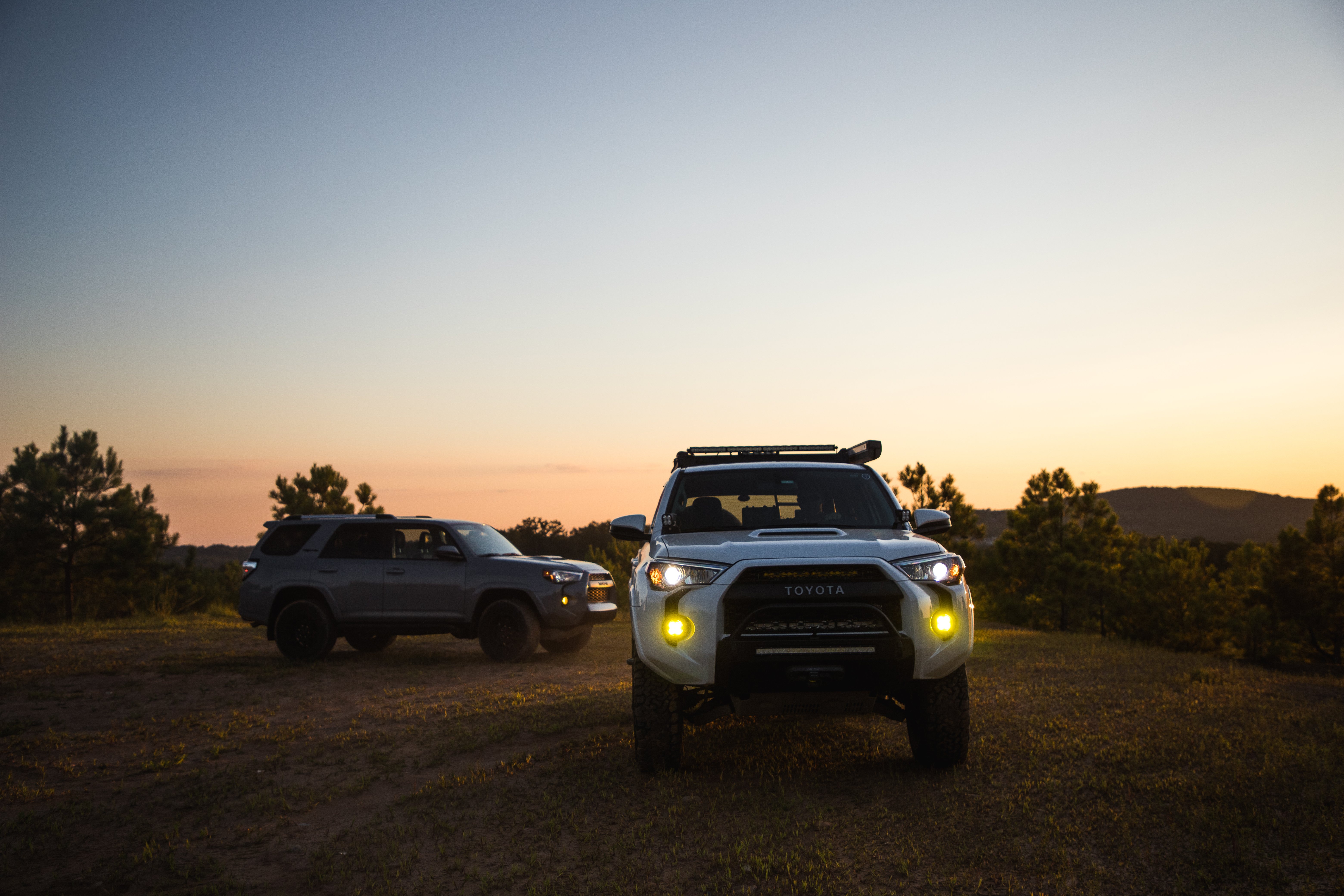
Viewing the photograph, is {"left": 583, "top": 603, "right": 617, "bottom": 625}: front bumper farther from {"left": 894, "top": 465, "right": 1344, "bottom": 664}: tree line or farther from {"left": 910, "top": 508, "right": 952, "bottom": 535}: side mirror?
{"left": 894, "top": 465, "right": 1344, "bottom": 664}: tree line

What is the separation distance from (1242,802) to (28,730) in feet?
31.0

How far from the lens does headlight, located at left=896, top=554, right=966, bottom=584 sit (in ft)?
16.7

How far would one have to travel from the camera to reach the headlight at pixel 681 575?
5.05 m

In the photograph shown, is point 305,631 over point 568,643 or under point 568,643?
over

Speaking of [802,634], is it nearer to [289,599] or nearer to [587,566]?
[587,566]

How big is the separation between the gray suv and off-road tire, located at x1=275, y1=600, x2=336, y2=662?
0.01 m

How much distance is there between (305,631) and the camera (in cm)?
1145

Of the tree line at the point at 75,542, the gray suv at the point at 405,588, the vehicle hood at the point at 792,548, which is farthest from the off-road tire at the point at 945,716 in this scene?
the tree line at the point at 75,542

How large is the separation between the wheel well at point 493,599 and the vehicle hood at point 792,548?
5861 millimetres

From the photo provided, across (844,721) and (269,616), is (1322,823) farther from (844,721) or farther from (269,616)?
(269,616)

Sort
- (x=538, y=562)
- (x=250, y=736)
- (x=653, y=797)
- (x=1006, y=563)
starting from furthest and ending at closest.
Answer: (x=1006, y=563) < (x=538, y=562) < (x=250, y=736) < (x=653, y=797)

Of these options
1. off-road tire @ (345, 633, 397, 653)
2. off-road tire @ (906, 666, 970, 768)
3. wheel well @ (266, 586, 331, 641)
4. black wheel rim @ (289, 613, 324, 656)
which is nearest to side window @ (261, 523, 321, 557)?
wheel well @ (266, 586, 331, 641)

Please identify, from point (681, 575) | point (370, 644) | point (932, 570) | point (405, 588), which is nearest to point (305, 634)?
point (370, 644)

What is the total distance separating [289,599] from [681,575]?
332 inches
